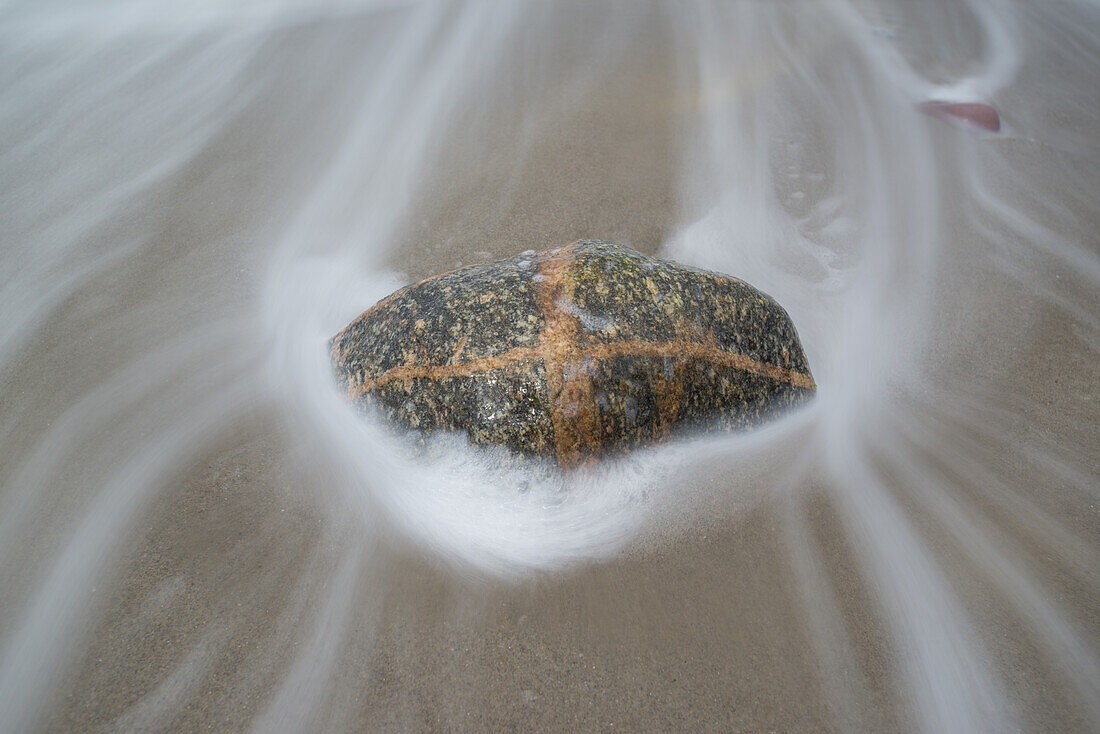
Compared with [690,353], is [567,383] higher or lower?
higher

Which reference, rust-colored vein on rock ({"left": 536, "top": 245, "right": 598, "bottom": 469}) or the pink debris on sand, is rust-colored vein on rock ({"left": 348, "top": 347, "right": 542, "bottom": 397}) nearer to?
rust-colored vein on rock ({"left": 536, "top": 245, "right": 598, "bottom": 469})

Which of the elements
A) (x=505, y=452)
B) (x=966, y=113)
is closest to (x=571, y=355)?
(x=505, y=452)

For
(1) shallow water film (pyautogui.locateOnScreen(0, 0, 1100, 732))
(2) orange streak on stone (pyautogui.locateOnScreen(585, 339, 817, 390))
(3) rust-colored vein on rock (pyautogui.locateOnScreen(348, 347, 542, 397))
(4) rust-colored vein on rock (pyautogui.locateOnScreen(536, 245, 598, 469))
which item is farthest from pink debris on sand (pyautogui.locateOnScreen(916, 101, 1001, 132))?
(3) rust-colored vein on rock (pyautogui.locateOnScreen(348, 347, 542, 397))

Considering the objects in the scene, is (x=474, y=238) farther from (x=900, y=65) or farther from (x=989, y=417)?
(x=900, y=65)

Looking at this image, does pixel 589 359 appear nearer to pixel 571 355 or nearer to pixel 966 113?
pixel 571 355

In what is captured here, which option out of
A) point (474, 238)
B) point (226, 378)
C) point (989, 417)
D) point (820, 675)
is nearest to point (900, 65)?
point (989, 417)

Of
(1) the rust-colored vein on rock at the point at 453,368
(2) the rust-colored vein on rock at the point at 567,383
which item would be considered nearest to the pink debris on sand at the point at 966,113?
(2) the rust-colored vein on rock at the point at 567,383
